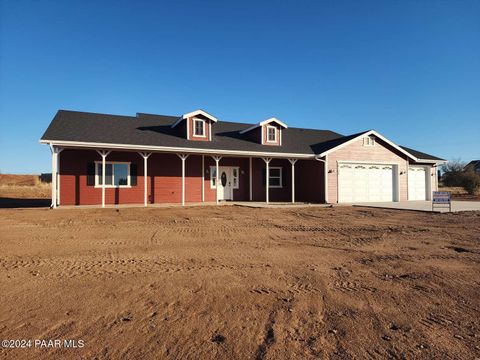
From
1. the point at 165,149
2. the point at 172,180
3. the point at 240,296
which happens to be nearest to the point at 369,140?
the point at 172,180

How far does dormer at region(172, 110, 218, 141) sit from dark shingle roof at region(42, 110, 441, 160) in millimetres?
443

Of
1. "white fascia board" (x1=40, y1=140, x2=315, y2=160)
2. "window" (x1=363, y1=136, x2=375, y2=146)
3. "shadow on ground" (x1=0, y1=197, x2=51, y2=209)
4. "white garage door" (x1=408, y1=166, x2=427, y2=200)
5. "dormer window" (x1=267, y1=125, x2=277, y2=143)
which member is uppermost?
"dormer window" (x1=267, y1=125, x2=277, y2=143)

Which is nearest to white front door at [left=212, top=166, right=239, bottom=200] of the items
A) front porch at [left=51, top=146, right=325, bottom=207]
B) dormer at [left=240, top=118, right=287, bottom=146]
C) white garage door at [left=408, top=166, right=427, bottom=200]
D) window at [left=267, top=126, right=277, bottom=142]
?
front porch at [left=51, top=146, right=325, bottom=207]

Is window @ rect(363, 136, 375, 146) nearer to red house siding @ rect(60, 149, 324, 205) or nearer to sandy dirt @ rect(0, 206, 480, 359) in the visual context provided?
red house siding @ rect(60, 149, 324, 205)

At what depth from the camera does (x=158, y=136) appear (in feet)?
59.1

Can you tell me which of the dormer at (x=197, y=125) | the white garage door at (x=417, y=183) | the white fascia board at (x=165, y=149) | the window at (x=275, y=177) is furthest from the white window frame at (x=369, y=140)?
the dormer at (x=197, y=125)

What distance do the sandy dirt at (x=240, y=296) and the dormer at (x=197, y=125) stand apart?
11110 millimetres

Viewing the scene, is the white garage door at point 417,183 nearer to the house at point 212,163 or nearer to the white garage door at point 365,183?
the house at point 212,163

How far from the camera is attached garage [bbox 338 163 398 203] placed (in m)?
20.0

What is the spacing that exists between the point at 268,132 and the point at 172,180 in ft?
22.0

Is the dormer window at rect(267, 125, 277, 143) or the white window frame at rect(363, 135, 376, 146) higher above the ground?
the dormer window at rect(267, 125, 277, 143)

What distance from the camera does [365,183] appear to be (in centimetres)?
2067

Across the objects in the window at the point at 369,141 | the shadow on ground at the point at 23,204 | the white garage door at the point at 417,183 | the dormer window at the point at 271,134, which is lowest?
the shadow on ground at the point at 23,204

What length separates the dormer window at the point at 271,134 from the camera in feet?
67.6
